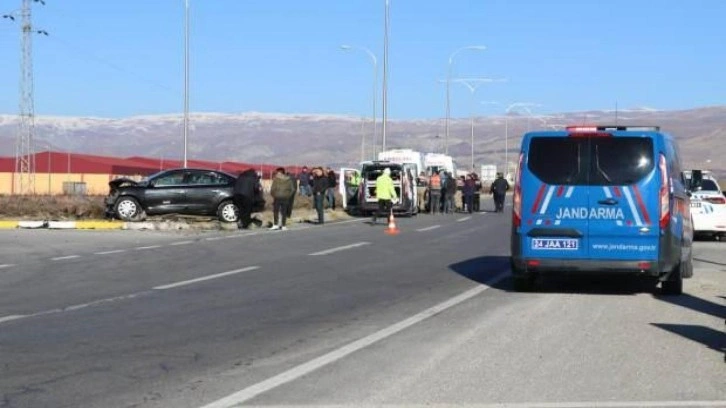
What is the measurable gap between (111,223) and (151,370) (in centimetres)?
2087

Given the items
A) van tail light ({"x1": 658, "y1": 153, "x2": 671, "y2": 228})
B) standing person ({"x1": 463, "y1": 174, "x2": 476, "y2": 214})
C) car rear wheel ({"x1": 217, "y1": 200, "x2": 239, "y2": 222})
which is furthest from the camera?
standing person ({"x1": 463, "y1": 174, "x2": 476, "y2": 214})

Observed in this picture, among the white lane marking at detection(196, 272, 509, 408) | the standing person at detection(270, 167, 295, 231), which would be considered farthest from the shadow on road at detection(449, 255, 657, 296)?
the standing person at detection(270, 167, 295, 231)

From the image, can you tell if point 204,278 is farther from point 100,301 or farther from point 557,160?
point 557,160

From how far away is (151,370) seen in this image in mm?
8492

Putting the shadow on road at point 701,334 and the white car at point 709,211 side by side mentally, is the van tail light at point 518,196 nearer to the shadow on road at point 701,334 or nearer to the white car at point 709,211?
the shadow on road at point 701,334

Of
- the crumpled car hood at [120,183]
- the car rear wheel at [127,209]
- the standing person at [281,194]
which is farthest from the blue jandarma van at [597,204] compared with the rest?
the crumpled car hood at [120,183]

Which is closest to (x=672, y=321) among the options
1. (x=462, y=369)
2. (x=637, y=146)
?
(x=637, y=146)

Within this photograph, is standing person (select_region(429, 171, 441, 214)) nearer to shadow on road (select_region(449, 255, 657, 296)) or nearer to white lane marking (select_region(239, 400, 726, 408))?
shadow on road (select_region(449, 255, 657, 296))

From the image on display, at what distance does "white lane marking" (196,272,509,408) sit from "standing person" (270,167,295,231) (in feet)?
49.6

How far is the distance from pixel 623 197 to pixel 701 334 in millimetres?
A: 3182

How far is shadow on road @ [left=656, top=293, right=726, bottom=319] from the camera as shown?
12.3m

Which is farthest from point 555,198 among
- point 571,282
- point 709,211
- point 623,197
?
point 709,211

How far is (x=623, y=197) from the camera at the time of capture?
13.4 m

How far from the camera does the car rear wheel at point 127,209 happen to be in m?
29.8
